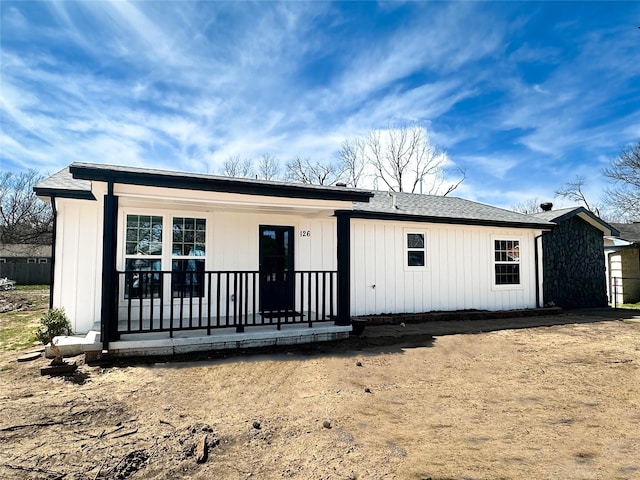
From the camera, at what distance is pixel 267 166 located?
29812 mm

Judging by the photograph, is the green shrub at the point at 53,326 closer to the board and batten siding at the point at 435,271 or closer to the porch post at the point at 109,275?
the porch post at the point at 109,275

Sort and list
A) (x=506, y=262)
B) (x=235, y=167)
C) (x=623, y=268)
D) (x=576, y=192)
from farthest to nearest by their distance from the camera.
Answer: (x=576, y=192) < (x=235, y=167) < (x=623, y=268) < (x=506, y=262)

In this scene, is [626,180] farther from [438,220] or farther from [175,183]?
[175,183]

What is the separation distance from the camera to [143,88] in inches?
447

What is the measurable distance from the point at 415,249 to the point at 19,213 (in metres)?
37.6

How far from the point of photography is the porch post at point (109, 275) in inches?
200

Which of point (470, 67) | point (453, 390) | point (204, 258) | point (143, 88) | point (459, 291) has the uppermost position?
point (470, 67)

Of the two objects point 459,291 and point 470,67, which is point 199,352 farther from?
point 470,67

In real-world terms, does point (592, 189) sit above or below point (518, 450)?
above

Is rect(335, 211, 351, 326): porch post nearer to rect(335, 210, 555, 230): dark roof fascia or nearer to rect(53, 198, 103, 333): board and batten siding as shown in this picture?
rect(335, 210, 555, 230): dark roof fascia

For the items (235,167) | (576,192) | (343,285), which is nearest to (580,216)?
(343,285)

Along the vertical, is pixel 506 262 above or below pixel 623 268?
above

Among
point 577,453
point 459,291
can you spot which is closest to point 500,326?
point 459,291

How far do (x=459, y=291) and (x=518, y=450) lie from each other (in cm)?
724
